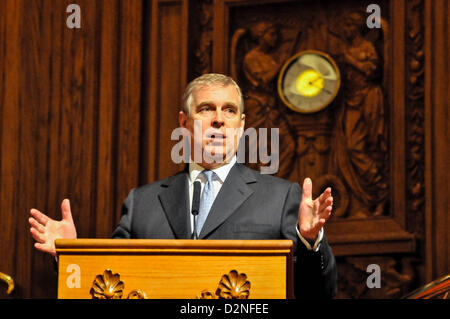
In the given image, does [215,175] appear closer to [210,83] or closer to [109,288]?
[210,83]

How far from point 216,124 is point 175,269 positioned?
0.96 m

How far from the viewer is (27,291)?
5992 mm

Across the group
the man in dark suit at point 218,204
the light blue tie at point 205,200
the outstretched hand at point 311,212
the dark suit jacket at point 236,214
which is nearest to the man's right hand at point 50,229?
the man in dark suit at point 218,204

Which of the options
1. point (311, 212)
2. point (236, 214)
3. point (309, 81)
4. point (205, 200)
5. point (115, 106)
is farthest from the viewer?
point (115, 106)

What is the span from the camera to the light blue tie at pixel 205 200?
3703mm

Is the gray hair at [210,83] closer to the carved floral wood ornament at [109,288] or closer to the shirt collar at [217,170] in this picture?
the shirt collar at [217,170]

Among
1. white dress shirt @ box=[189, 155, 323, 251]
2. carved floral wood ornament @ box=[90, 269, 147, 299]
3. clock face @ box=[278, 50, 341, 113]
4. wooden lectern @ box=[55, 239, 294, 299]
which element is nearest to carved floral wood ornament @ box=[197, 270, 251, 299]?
wooden lectern @ box=[55, 239, 294, 299]

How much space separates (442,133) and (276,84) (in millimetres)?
1151

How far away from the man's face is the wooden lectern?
860mm

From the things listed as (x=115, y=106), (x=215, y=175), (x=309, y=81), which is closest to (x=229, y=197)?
(x=215, y=175)

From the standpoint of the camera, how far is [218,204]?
3.70m

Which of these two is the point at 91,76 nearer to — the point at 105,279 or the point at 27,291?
the point at 27,291

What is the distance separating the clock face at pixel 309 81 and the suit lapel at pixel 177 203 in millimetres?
2240
